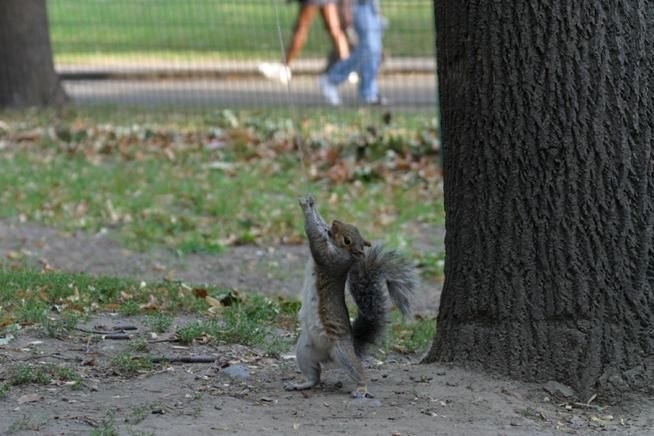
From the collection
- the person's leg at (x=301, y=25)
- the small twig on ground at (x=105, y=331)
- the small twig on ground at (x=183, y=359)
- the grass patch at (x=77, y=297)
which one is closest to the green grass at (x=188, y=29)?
the person's leg at (x=301, y=25)

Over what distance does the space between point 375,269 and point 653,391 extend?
1.26 meters

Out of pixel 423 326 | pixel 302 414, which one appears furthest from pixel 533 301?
pixel 423 326

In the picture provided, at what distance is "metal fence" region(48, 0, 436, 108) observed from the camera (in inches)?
555

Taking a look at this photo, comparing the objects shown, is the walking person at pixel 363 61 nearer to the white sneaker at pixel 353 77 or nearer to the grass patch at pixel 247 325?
the white sneaker at pixel 353 77

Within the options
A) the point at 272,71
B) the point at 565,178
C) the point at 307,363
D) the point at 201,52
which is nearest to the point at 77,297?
the point at 307,363

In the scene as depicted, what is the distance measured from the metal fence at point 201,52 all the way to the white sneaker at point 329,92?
0.47 ft

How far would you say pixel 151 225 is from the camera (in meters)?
9.52

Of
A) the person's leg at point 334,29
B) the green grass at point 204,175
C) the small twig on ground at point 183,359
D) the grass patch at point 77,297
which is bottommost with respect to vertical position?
the small twig on ground at point 183,359

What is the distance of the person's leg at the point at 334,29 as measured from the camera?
14.2 metres

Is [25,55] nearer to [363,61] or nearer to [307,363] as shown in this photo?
[363,61]

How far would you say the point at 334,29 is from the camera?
46.9 feet

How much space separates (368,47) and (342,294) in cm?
875

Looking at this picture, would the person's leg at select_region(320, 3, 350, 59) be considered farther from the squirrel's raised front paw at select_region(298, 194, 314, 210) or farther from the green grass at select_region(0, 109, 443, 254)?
the squirrel's raised front paw at select_region(298, 194, 314, 210)

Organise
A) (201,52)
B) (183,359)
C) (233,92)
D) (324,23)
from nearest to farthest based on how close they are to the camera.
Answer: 1. (183,359)
2. (233,92)
3. (324,23)
4. (201,52)
